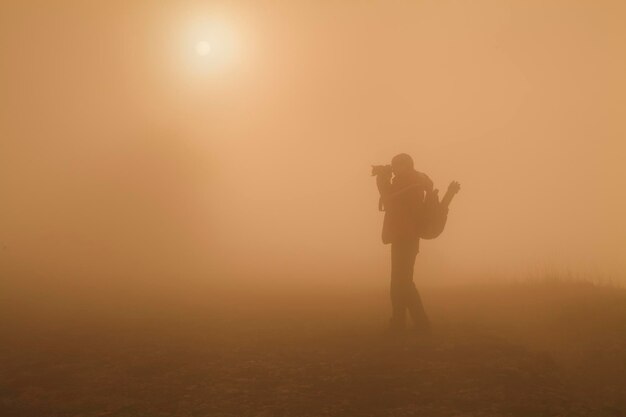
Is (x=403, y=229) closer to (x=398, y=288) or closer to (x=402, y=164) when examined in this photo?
(x=398, y=288)

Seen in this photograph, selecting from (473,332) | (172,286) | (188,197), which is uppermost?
(188,197)

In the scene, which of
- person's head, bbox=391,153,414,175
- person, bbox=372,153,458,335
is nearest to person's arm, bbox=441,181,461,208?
person, bbox=372,153,458,335

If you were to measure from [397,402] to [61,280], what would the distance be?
1557cm

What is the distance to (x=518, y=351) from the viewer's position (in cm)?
887

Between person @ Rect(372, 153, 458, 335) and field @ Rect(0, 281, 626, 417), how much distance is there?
50 cm

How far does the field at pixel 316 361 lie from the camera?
6.88 meters

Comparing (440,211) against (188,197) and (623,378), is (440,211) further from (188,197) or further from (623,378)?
(188,197)

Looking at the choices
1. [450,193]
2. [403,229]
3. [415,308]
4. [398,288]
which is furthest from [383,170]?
[415,308]

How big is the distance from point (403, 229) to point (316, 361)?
3.12 meters

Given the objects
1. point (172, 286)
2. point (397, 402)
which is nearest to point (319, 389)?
point (397, 402)

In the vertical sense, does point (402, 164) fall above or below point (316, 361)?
above

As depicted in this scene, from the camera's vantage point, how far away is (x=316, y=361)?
340 inches

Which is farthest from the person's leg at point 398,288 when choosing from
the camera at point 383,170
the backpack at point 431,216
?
the camera at point 383,170

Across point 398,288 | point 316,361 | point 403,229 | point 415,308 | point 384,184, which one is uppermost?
point 384,184
